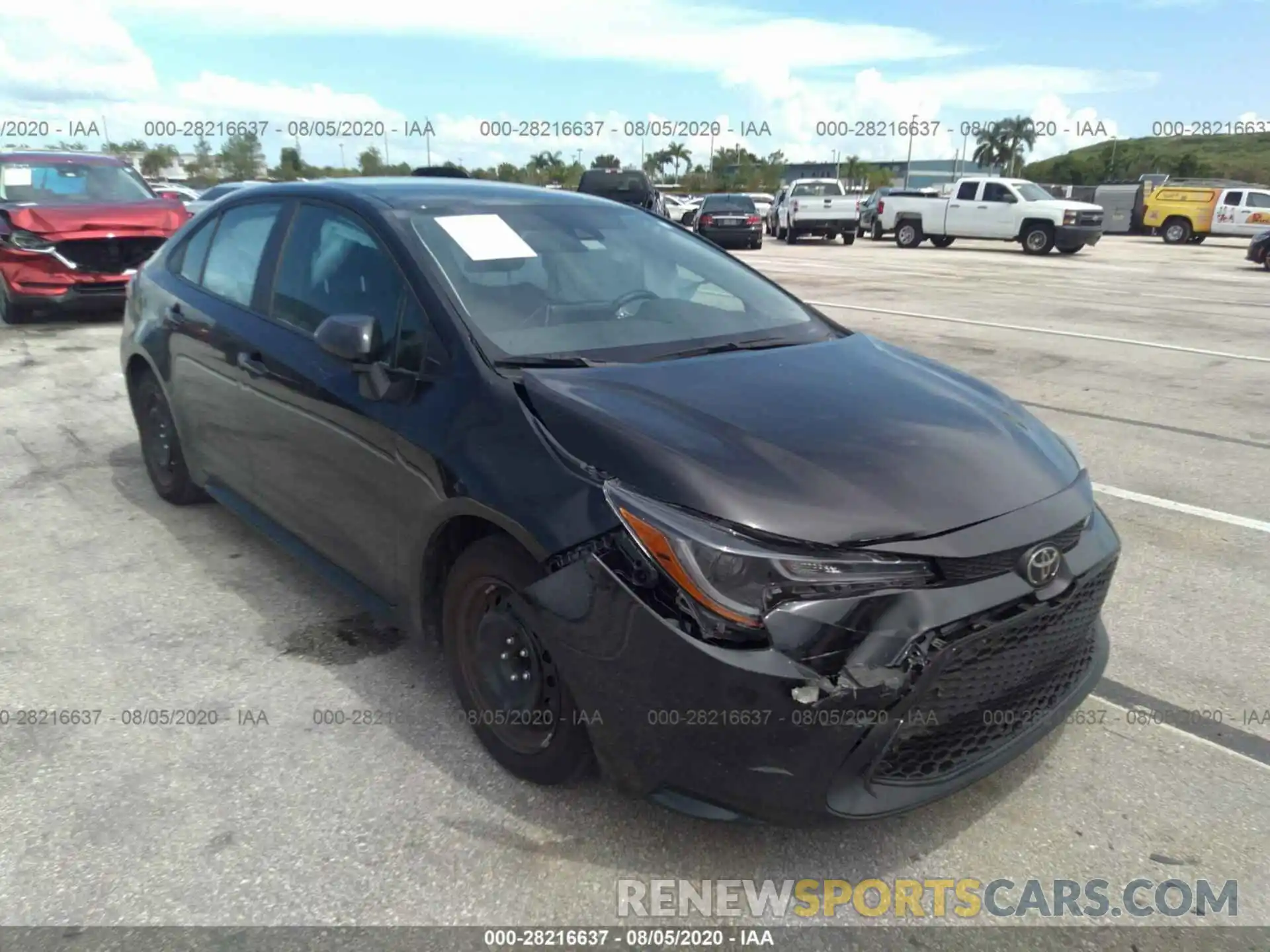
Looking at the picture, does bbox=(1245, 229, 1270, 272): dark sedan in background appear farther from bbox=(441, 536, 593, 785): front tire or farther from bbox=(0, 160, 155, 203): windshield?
bbox=(441, 536, 593, 785): front tire

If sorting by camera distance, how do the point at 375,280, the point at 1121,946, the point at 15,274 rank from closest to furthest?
the point at 1121,946 < the point at 375,280 < the point at 15,274

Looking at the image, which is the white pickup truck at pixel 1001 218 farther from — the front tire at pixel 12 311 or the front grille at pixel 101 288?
the front tire at pixel 12 311

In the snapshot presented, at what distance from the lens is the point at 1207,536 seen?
4613 mm

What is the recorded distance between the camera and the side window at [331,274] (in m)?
3.10

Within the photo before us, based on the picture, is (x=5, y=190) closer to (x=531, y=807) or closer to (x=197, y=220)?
(x=197, y=220)

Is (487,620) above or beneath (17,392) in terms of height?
above

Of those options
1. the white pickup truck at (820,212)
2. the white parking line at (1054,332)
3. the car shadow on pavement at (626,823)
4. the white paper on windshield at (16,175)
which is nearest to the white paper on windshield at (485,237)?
the car shadow on pavement at (626,823)

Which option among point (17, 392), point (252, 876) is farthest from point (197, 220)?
point (17, 392)

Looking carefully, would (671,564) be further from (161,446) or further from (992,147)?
(992,147)

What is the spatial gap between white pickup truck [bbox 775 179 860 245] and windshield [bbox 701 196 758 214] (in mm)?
2013

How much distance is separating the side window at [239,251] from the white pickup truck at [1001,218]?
965 inches

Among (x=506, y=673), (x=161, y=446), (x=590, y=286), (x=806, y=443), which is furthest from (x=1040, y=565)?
(x=161, y=446)

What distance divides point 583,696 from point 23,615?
2.72m

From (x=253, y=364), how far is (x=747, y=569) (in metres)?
2.39
